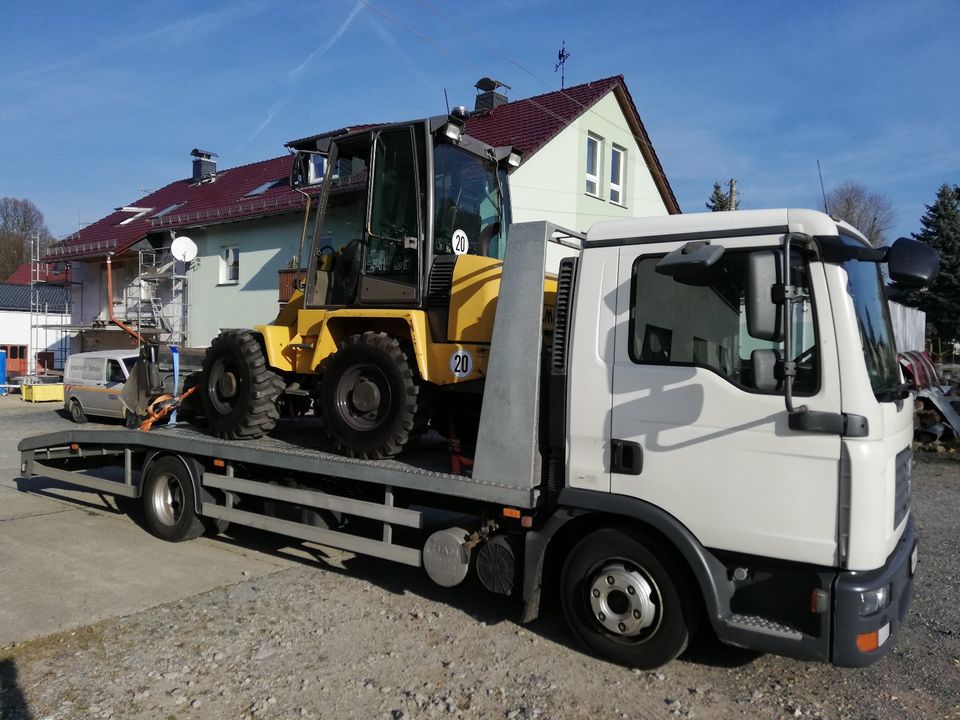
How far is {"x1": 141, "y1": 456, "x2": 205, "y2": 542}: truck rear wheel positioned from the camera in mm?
6684

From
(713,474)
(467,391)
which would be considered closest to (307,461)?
(467,391)

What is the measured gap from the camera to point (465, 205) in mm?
5980

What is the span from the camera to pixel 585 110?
18875 millimetres

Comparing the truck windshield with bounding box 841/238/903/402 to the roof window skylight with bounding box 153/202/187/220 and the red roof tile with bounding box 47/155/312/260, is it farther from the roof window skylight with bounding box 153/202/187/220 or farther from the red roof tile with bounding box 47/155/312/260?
the roof window skylight with bounding box 153/202/187/220

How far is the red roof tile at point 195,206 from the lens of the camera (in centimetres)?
2040

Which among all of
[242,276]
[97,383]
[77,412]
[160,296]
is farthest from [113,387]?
[160,296]

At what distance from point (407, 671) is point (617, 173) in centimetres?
1884

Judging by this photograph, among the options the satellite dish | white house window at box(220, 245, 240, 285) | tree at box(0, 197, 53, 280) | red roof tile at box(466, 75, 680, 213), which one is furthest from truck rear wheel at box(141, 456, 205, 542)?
tree at box(0, 197, 53, 280)

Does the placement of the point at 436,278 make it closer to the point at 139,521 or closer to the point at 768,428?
the point at 768,428

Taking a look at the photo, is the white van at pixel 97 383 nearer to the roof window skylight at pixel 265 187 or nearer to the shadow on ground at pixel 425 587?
the roof window skylight at pixel 265 187

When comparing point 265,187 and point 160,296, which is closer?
point 265,187

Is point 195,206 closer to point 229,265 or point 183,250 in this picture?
point 229,265

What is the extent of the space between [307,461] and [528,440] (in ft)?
6.20

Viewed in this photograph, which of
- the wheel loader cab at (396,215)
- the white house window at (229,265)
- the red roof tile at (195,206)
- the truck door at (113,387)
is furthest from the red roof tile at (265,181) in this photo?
the wheel loader cab at (396,215)
